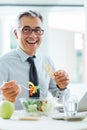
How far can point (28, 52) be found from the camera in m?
2.59

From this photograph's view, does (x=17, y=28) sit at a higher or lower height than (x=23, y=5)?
lower

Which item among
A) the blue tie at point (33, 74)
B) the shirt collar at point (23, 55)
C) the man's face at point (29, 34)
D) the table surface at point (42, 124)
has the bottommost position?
the table surface at point (42, 124)

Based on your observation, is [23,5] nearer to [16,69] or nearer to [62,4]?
[62,4]

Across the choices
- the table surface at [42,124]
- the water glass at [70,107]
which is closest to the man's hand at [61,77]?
the water glass at [70,107]

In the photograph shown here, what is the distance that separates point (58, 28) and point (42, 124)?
9.00ft

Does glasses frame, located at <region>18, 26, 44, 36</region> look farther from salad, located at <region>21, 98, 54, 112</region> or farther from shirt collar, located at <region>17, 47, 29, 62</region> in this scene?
salad, located at <region>21, 98, 54, 112</region>

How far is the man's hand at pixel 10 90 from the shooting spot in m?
1.90

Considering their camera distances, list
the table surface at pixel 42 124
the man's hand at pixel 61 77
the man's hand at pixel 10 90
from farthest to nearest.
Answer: the man's hand at pixel 61 77, the man's hand at pixel 10 90, the table surface at pixel 42 124

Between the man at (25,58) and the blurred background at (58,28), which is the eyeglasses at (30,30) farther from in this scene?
the blurred background at (58,28)

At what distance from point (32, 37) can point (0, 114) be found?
95 centimetres

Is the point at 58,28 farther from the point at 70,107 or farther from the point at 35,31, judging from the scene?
the point at 70,107

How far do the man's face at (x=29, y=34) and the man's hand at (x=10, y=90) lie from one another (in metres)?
0.70

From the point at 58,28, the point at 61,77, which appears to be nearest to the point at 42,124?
the point at 61,77
